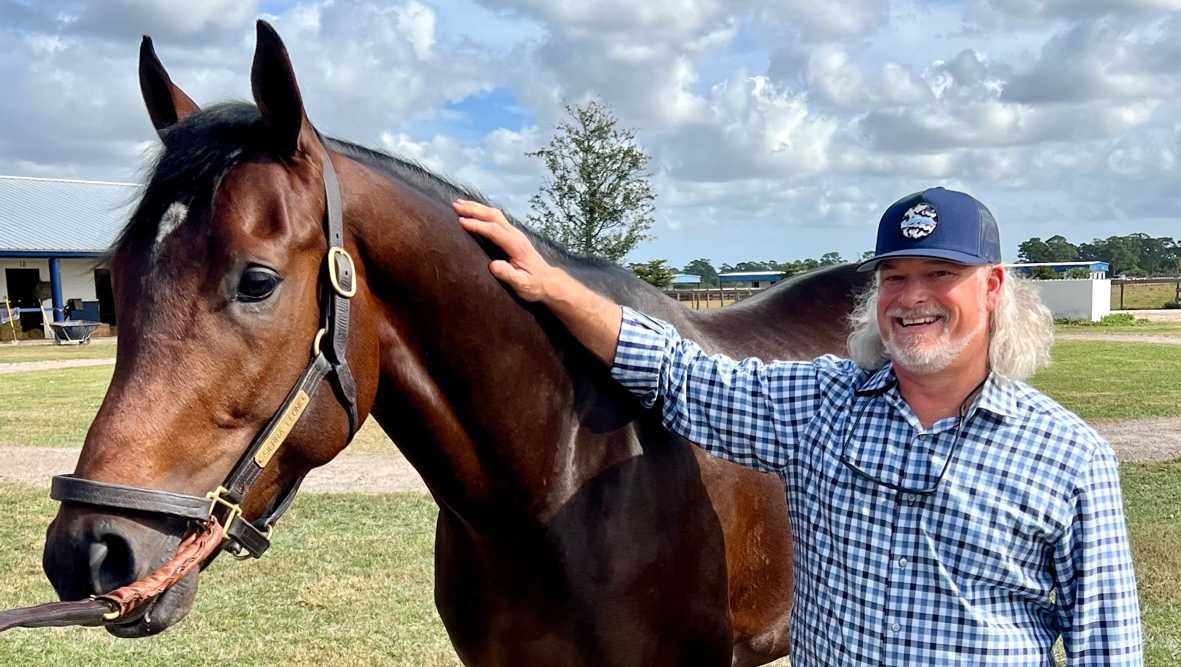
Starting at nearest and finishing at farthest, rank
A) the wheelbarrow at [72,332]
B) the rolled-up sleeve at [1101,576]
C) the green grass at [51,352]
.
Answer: the rolled-up sleeve at [1101,576] < the green grass at [51,352] < the wheelbarrow at [72,332]

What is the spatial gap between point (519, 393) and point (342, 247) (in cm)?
60

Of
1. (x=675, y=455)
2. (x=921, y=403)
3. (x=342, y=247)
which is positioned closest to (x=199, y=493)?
(x=342, y=247)

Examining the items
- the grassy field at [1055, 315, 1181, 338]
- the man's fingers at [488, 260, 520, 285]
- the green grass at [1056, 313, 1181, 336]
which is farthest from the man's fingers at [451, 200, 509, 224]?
the green grass at [1056, 313, 1181, 336]

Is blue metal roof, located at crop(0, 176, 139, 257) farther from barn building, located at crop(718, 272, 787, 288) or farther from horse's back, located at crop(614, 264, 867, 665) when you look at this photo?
horse's back, located at crop(614, 264, 867, 665)

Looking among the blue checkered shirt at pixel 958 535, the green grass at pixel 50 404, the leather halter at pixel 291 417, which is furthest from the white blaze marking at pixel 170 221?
the green grass at pixel 50 404

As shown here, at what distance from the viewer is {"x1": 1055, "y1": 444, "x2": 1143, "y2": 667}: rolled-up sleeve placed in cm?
174

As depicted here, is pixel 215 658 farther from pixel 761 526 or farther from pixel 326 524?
pixel 761 526

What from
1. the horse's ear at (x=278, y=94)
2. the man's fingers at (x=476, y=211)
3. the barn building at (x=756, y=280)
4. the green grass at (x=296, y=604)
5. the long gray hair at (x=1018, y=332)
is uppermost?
the barn building at (x=756, y=280)

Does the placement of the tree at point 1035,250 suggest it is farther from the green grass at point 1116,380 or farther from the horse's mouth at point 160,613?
the horse's mouth at point 160,613

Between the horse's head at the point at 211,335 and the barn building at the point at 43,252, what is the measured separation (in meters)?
29.7

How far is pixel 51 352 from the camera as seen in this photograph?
959 inches

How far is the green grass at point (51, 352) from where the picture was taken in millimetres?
22516

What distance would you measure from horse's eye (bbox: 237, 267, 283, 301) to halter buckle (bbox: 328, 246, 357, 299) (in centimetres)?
12

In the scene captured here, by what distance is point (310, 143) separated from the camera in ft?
6.52
